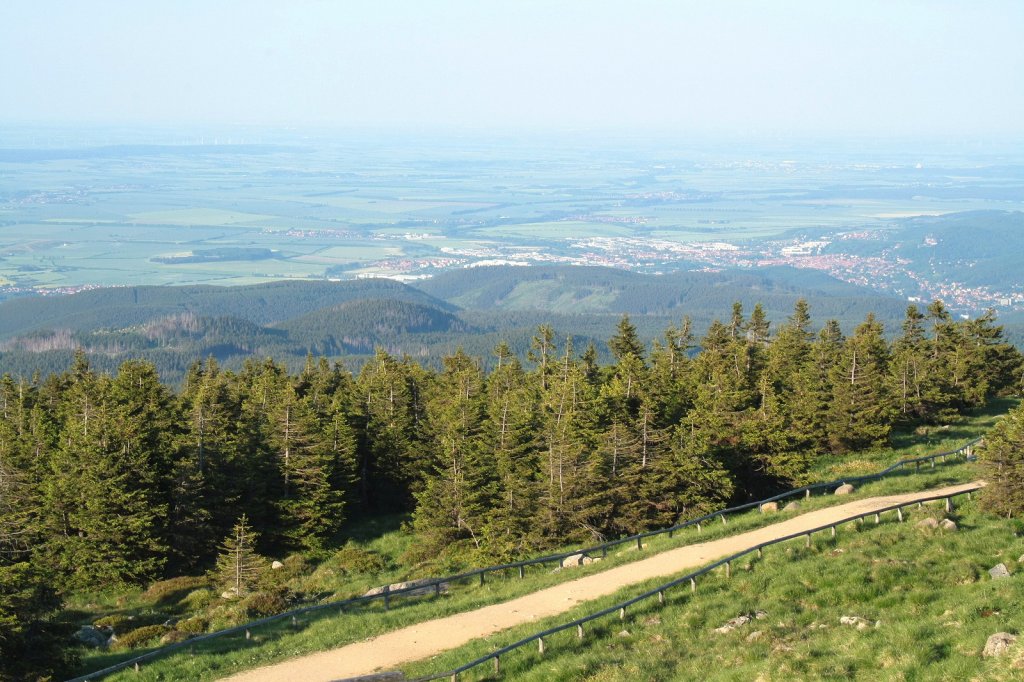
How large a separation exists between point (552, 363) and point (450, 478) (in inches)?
694

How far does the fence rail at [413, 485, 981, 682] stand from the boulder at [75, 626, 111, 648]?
14849 mm

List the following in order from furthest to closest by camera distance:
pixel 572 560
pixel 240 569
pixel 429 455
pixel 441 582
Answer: pixel 429 455 < pixel 240 569 < pixel 572 560 < pixel 441 582

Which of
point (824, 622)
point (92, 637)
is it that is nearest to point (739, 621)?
point (824, 622)

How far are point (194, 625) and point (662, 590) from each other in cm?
1644

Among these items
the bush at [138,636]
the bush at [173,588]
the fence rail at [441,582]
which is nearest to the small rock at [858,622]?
the fence rail at [441,582]

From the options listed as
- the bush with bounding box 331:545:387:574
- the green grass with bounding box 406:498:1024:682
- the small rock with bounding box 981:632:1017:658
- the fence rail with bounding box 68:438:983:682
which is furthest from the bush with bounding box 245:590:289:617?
the small rock with bounding box 981:632:1017:658

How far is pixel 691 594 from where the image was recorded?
25.6m

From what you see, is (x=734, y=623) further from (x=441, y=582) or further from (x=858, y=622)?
(x=441, y=582)

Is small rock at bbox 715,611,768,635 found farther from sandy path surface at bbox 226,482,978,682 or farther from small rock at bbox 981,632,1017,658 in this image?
small rock at bbox 981,632,1017,658

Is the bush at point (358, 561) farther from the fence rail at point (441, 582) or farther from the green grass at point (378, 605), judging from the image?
the fence rail at point (441, 582)

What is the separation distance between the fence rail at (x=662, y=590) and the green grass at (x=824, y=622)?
0.24m

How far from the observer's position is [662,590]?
25609 mm

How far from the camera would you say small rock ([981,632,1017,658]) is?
17438 mm

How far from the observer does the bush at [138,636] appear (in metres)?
30.1
